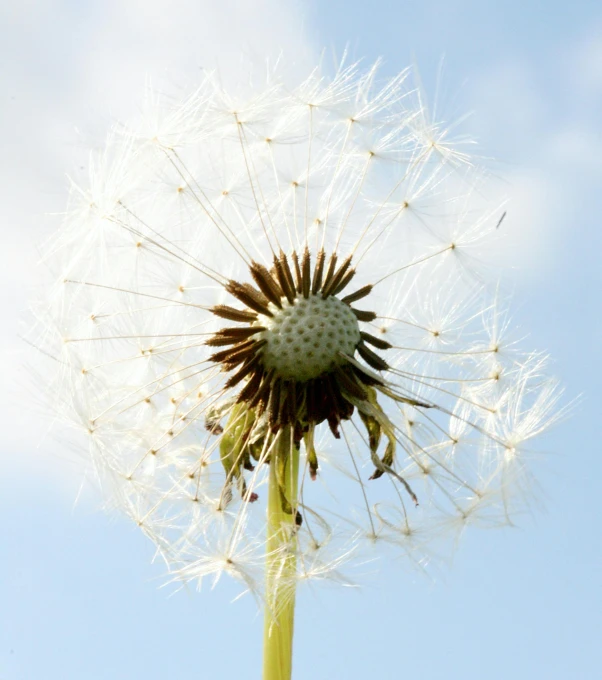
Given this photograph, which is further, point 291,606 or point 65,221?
point 65,221

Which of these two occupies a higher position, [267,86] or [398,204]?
[267,86]

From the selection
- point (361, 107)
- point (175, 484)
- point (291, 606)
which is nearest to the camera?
point (291, 606)

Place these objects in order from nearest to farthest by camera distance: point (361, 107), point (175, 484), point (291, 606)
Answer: point (291, 606) → point (175, 484) → point (361, 107)

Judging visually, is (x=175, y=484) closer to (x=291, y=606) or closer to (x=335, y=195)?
(x=291, y=606)

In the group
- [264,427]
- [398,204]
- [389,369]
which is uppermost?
[398,204]

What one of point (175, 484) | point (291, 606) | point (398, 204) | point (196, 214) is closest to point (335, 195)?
point (398, 204)

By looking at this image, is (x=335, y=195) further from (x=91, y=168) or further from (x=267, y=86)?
(x=91, y=168)
